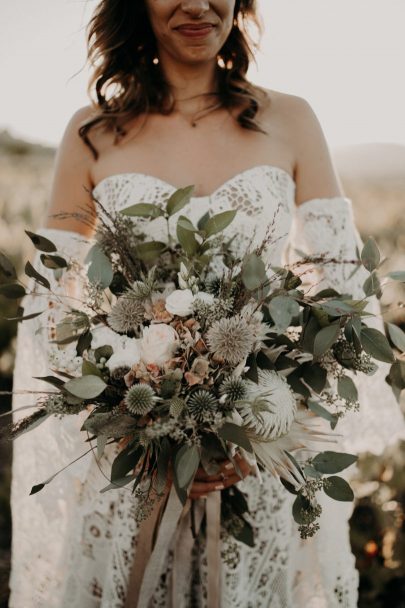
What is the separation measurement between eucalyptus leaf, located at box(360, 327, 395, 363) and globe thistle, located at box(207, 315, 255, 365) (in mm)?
273

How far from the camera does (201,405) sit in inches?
45.7

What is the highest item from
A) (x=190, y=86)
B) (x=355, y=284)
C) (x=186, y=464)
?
(x=190, y=86)

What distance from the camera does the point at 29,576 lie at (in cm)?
186

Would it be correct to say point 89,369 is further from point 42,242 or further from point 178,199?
point 178,199

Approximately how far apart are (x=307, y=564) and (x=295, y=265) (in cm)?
102

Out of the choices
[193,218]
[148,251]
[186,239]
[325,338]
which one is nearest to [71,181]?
[193,218]

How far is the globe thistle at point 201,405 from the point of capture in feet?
3.80

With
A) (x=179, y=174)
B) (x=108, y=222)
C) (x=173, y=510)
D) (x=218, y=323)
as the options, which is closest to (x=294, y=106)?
(x=179, y=174)

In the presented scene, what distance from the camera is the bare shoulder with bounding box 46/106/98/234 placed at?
184 cm

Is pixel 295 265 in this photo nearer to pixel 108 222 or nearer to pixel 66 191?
pixel 108 222

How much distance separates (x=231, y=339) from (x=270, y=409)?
18cm

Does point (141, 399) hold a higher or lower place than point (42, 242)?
lower

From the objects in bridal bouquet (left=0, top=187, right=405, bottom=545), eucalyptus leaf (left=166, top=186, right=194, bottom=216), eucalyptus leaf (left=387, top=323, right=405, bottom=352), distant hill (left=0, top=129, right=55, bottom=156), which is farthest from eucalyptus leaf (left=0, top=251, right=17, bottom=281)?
distant hill (left=0, top=129, right=55, bottom=156)

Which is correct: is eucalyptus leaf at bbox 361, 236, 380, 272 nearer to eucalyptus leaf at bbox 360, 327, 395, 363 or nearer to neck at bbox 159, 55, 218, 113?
eucalyptus leaf at bbox 360, 327, 395, 363
